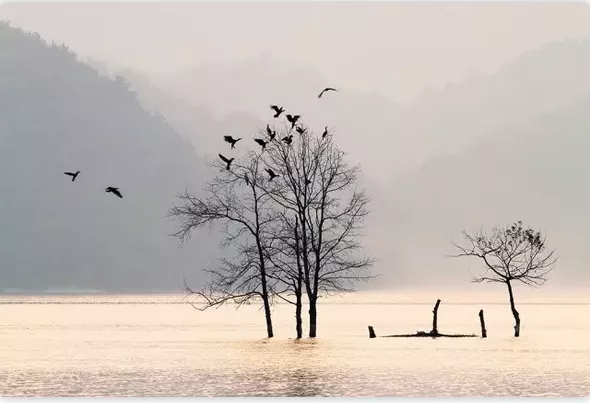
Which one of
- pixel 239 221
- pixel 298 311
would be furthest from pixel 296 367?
pixel 298 311

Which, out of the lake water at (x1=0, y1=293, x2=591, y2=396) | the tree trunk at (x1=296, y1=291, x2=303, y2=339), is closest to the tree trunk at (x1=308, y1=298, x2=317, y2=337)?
the tree trunk at (x1=296, y1=291, x2=303, y2=339)

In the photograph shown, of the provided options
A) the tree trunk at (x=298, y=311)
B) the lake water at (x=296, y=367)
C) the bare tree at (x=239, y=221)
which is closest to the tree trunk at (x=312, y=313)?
the tree trunk at (x=298, y=311)

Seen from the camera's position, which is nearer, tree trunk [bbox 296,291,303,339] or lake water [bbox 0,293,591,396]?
lake water [bbox 0,293,591,396]

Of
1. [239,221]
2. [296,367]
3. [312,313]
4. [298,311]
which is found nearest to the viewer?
[296,367]

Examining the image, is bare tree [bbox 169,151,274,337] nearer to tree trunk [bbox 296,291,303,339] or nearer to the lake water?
tree trunk [bbox 296,291,303,339]

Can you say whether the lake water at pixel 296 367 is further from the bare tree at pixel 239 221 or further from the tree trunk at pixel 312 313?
the bare tree at pixel 239 221

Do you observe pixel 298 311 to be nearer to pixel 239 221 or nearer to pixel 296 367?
pixel 239 221

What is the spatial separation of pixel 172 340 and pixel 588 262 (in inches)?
2961

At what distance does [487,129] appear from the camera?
182 m

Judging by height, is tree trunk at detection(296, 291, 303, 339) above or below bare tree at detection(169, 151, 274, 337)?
below

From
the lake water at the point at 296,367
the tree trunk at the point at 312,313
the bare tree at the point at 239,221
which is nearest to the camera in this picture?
the lake water at the point at 296,367

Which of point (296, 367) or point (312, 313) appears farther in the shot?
point (312, 313)

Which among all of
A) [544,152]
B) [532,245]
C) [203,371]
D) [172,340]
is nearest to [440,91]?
[544,152]

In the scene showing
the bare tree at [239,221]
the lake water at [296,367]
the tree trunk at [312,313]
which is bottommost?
the lake water at [296,367]
